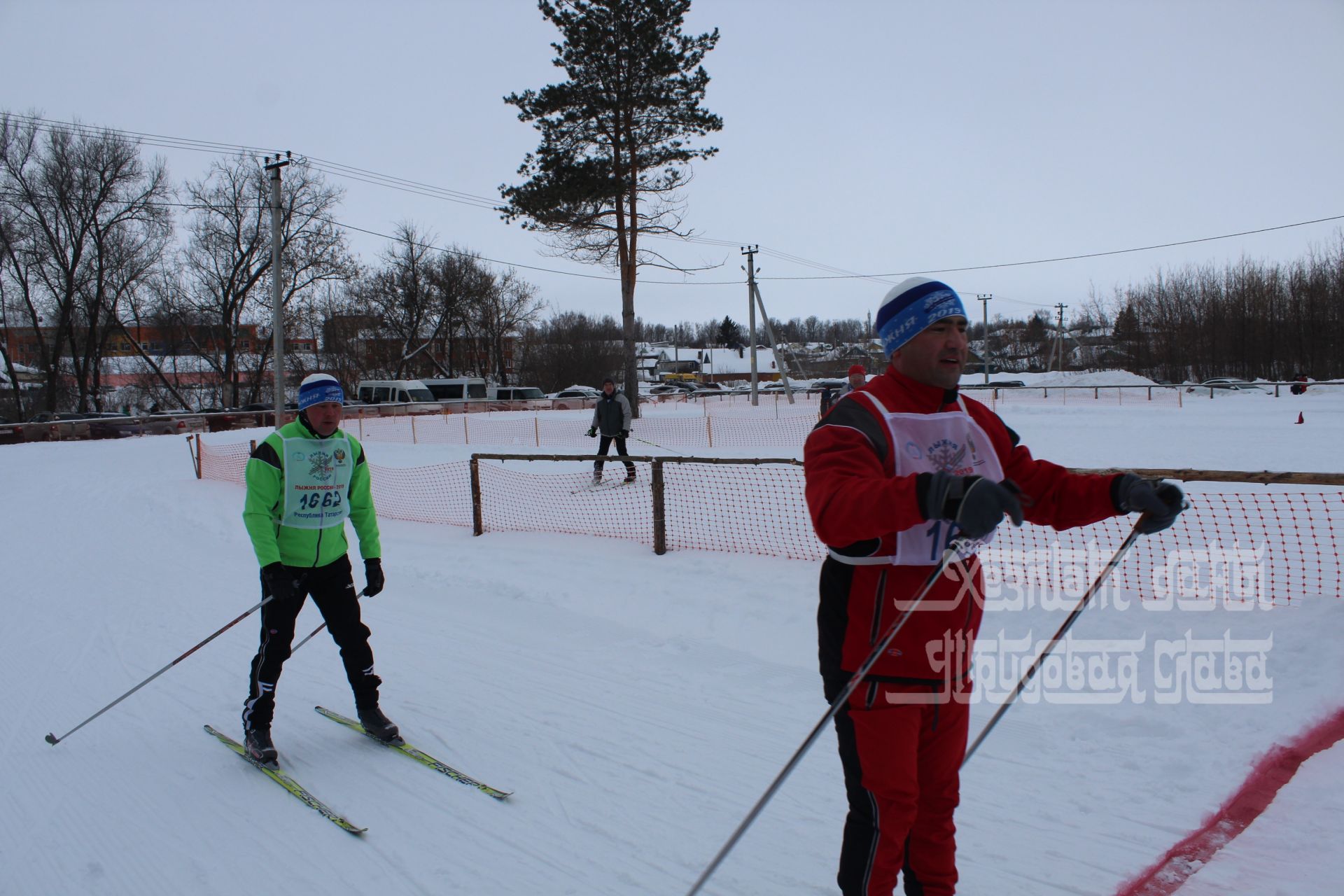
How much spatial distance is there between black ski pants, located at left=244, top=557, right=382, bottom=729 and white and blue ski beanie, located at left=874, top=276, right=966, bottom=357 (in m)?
3.02

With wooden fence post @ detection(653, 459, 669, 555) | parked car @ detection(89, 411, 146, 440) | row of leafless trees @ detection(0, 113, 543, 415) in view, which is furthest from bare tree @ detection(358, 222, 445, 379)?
wooden fence post @ detection(653, 459, 669, 555)

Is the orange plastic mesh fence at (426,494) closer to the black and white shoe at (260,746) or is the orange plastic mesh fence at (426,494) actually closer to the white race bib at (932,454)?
the black and white shoe at (260,746)

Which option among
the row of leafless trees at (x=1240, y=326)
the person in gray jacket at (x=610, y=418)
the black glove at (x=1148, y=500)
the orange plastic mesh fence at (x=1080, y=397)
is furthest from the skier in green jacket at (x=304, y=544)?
the row of leafless trees at (x=1240, y=326)

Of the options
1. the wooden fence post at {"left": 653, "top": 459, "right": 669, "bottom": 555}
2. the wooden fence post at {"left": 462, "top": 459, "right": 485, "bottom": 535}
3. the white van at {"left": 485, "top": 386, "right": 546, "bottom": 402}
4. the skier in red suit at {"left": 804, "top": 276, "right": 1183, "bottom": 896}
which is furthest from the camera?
the white van at {"left": 485, "top": 386, "right": 546, "bottom": 402}

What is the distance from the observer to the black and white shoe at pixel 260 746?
3.80 metres

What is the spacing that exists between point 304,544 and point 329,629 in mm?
461

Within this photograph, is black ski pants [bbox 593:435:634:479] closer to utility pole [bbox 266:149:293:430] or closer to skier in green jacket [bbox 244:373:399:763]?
skier in green jacket [bbox 244:373:399:763]

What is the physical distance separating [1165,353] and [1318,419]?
42162 millimetres

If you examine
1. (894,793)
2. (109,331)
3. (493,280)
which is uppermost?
(493,280)

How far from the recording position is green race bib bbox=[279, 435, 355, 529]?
3.83 meters

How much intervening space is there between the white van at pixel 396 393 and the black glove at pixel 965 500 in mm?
30938

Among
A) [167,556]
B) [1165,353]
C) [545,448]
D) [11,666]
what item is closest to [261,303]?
[545,448]

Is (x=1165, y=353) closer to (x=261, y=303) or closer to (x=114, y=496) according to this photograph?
(x=261, y=303)

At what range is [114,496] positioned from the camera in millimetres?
14008
